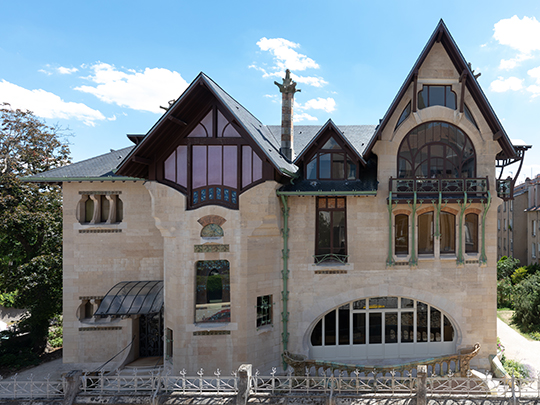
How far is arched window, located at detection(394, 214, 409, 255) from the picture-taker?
15.0 m

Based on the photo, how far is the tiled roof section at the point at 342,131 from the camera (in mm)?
16875

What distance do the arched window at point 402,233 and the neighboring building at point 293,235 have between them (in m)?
0.05

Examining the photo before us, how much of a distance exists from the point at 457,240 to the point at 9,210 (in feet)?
84.8

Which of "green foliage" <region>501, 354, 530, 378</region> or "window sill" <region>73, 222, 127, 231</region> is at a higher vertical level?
"window sill" <region>73, 222, 127, 231</region>

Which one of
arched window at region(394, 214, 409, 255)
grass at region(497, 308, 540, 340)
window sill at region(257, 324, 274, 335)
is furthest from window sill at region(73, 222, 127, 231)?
grass at region(497, 308, 540, 340)

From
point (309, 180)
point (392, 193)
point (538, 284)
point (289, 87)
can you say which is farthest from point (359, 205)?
point (538, 284)

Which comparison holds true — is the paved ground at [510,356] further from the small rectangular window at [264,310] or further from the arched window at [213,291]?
the small rectangular window at [264,310]

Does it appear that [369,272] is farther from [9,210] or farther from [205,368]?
[9,210]

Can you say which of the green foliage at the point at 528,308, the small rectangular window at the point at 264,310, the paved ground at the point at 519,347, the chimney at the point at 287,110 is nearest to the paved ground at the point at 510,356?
the paved ground at the point at 519,347

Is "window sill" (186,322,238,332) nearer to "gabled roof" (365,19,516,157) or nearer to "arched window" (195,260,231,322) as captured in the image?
"arched window" (195,260,231,322)

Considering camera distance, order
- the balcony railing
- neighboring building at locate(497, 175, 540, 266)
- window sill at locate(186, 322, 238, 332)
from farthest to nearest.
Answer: neighboring building at locate(497, 175, 540, 266) < the balcony railing < window sill at locate(186, 322, 238, 332)

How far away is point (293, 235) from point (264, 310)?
12.6 feet

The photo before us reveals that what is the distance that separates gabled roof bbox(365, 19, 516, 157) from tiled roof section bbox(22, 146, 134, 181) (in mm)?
13365

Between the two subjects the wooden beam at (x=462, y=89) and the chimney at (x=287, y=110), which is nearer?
the wooden beam at (x=462, y=89)
